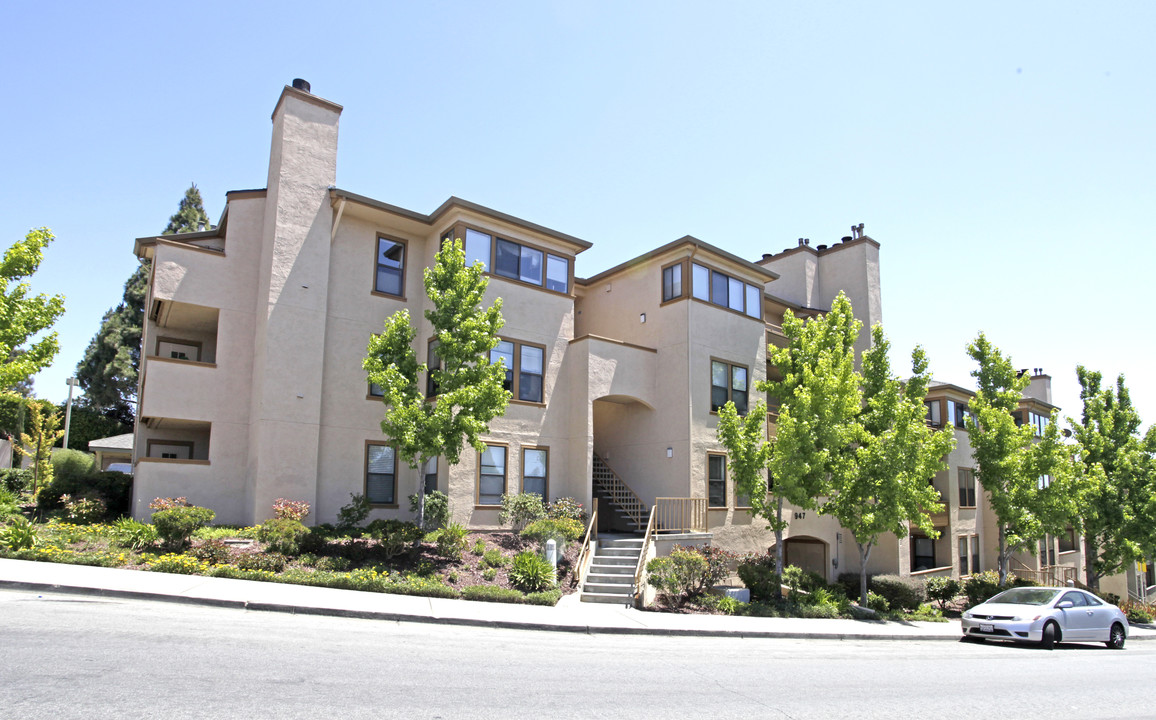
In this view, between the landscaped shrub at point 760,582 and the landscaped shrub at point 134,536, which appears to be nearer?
the landscaped shrub at point 134,536

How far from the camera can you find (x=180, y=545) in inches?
564

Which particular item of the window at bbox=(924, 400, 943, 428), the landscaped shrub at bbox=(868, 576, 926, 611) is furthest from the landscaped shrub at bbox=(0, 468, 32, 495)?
the window at bbox=(924, 400, 943, 428)

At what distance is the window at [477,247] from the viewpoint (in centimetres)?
1973

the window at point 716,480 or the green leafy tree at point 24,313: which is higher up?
the green leafy tree at point 24,313

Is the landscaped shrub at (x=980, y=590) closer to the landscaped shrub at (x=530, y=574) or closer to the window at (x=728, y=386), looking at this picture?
the window at (x=728, y=386)

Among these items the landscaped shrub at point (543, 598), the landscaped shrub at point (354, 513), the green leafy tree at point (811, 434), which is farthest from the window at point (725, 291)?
the landscaped shrub at point (354, 513)

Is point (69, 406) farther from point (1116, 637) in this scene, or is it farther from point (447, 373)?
point (1116, 637)

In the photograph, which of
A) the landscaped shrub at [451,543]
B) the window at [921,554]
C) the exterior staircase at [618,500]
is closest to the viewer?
the landscaped shrub at [451,543]

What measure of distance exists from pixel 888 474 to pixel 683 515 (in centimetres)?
559

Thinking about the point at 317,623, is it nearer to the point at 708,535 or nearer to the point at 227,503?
the point at 227,503

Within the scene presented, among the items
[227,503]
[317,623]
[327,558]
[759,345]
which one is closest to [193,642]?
[317,623]

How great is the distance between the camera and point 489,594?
13828 mm

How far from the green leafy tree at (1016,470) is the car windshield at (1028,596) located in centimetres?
598

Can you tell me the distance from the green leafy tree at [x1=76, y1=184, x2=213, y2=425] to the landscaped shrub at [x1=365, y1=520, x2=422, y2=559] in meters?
26.7
